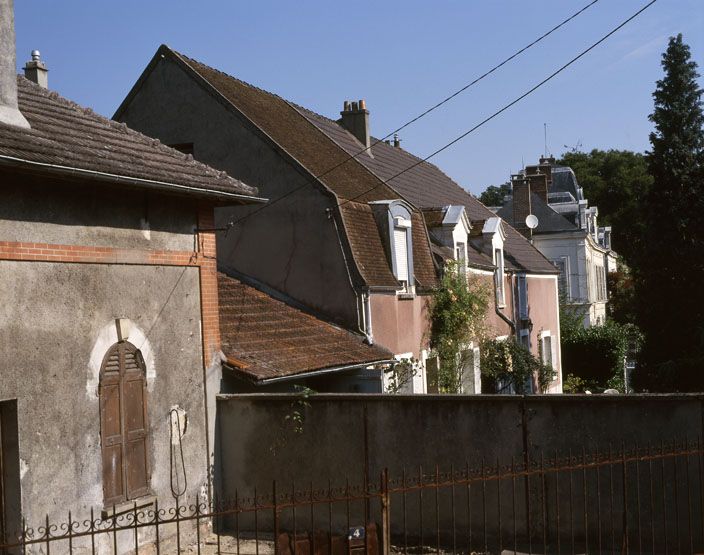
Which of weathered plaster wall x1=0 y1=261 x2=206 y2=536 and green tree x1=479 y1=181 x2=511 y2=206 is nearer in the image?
weathered plaster wall x1=0 y1=261 x2=206 y2=536

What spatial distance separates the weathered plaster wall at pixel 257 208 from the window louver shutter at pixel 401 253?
2.02m

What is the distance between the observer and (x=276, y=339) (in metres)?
16.1

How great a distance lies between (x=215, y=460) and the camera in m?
13.5

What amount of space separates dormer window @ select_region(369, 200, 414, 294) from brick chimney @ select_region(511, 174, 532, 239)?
855 inches

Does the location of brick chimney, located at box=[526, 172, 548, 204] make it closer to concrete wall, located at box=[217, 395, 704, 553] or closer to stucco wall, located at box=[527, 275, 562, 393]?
stucco wall, located at box=[527, 275, 562, 393]

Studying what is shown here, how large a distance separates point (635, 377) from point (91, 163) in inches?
1032

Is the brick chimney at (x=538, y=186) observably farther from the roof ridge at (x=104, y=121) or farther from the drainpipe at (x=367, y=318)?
the roof ridge at (x=104, y=121)

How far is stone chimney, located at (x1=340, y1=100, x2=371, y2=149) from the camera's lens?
28250mm

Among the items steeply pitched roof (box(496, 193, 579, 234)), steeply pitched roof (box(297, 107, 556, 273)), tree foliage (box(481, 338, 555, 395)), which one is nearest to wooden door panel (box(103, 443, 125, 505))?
steeply pitched roof (box(297, 107, 556, 273))

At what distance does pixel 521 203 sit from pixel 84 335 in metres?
33.6

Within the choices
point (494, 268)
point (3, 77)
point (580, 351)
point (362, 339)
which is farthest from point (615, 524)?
point (580, 351)

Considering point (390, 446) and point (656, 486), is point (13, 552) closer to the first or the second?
point (390, 446)

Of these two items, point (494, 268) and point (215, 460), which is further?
point (494, 268)

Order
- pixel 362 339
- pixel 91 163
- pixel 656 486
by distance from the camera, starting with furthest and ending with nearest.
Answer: pixel 362 339
pixel 656 486
pixel 91 163
